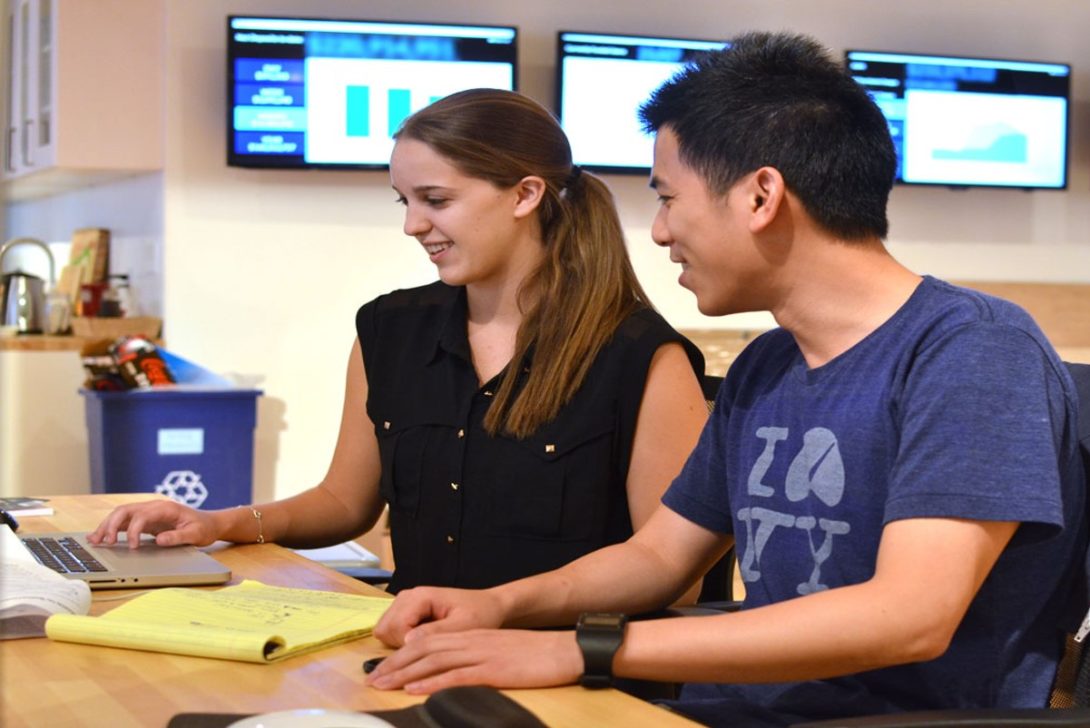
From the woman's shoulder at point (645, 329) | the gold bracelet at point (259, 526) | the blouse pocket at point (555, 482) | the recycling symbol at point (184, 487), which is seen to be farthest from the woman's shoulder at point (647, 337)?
the recycling symbol at point (184, 487)

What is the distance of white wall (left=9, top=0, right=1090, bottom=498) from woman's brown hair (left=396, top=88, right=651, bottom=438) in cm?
256

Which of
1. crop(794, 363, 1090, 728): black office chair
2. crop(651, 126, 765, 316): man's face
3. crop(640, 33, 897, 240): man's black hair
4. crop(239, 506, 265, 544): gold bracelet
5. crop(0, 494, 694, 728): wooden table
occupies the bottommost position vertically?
crop(239, 506, 265, 544): gold bracelet

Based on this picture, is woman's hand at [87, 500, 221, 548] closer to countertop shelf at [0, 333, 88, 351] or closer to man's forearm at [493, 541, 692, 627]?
man's forearm at [493, 541, 692, 627]

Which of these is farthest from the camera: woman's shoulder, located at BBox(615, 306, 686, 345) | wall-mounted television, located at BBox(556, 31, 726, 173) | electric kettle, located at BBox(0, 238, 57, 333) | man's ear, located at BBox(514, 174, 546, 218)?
electric kettle, located at BBox(0, 238, 57, 333)

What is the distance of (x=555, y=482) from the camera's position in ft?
6.17

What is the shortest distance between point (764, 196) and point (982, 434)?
0.34 meters

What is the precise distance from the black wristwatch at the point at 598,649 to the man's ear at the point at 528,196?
0.93m

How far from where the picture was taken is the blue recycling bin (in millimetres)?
3977

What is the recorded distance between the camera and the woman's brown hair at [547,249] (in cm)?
190

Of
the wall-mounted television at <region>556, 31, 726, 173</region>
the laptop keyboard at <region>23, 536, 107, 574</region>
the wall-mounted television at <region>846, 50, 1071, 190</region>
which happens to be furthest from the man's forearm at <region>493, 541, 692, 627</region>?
the wall-mounted television at <region>846, 50, 1071, 190</region>

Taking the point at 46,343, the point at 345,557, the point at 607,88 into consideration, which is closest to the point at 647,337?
the point at 345,557

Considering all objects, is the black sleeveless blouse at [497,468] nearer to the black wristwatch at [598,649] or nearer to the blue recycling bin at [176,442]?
the black wristwatch at [598,649]

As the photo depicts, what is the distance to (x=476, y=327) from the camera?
205cm

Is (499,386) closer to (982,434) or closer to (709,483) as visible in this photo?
(709,483)
